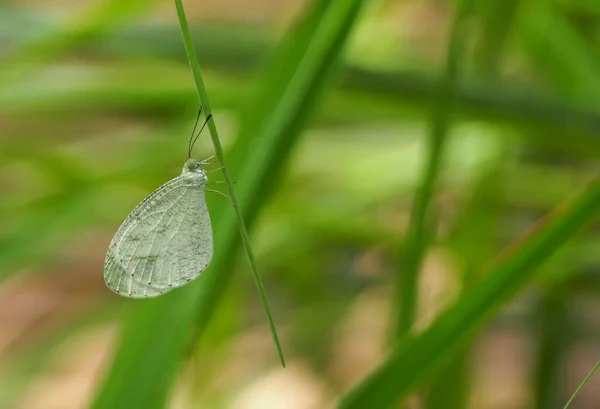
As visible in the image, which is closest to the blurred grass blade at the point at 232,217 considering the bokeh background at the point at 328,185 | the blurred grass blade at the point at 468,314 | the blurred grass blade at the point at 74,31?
the bokeh background at the point at 328,185

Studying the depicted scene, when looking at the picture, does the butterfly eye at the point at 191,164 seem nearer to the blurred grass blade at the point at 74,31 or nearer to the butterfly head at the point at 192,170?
the butterfly head at the point at 192,170

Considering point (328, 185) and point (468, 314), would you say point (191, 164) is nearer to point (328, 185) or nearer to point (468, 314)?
point (468, 314)

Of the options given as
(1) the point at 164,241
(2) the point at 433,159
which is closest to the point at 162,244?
(1) the point at 164,241

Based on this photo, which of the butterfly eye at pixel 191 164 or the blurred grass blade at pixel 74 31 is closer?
the butterfly eye at pixel 191 164

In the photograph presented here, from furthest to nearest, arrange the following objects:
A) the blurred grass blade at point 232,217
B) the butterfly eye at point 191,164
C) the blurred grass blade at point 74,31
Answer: the blurred grass blade at point 74,31 < the butterfly eye at point 191,164 < the blurred grass blade at point 232,217

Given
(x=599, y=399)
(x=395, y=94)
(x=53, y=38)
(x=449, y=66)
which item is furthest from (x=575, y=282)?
(x=53, y=38)

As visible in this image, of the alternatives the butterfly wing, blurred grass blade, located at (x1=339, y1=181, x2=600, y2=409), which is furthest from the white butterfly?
blurred grass blade, located at (x1=339, y1=181, x2=600, y2=409)
